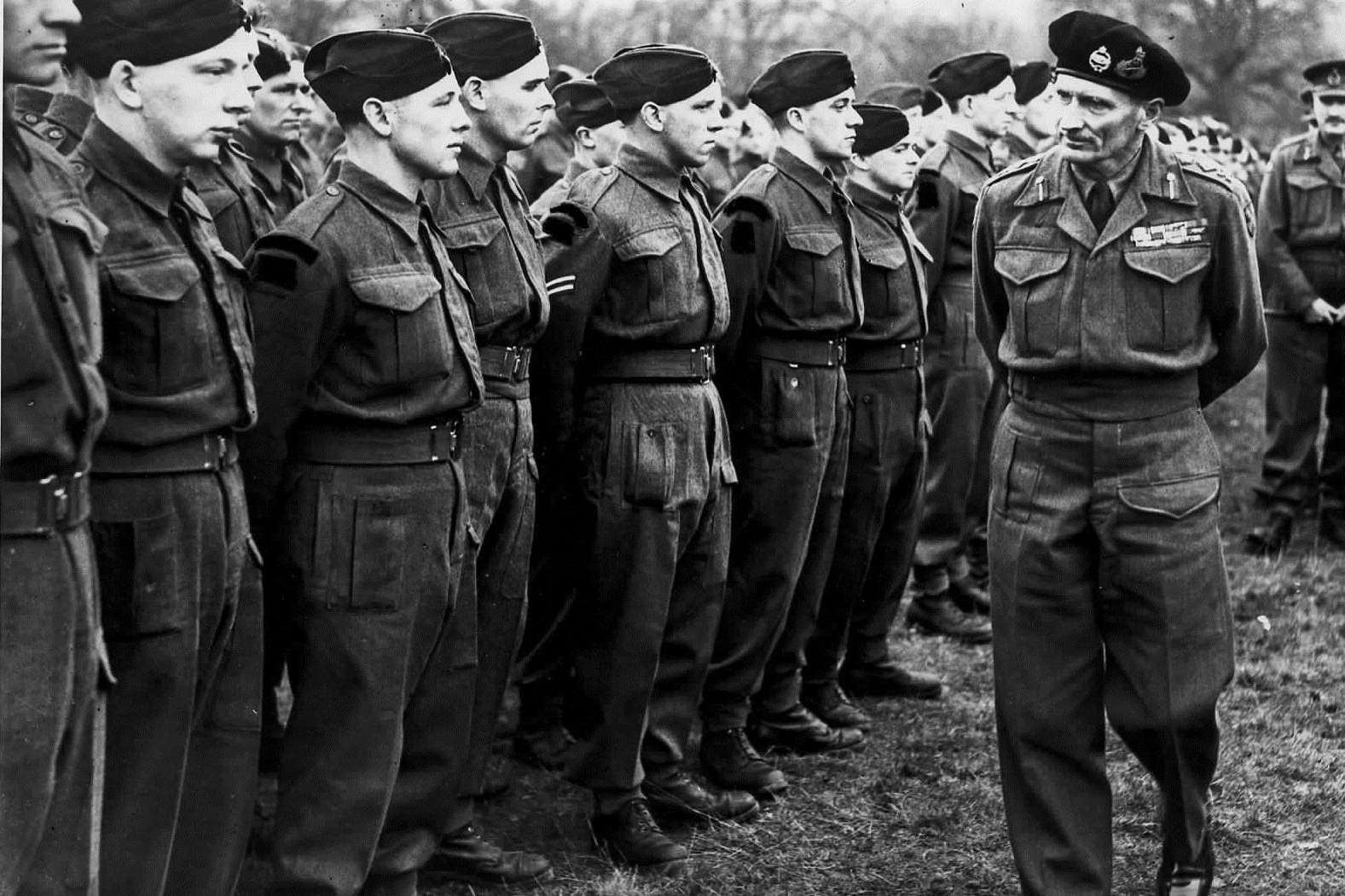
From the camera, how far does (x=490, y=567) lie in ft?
15.6

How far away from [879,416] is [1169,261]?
6.76 ft

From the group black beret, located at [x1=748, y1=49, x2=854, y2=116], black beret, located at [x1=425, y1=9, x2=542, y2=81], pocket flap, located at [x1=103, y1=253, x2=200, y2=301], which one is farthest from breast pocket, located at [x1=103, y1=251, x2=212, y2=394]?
black beret, located at [x1=748, y1=49, x2=854, y2=116]

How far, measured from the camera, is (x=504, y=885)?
495cm

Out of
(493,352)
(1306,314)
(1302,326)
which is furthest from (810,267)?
(1302,326)

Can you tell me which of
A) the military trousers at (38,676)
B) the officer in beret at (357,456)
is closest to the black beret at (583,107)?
the officer in beret at (357,456)

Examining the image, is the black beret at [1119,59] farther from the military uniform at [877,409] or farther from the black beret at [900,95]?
the black beret at [900,95]

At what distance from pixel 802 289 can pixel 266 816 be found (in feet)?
7.84

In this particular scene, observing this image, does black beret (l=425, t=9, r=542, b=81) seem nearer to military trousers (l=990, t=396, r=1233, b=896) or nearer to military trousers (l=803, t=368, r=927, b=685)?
military trousers (l=990, t=396, r=1233, b=896)

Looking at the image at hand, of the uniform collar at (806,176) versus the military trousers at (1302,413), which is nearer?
the uniform collar at (806,176)

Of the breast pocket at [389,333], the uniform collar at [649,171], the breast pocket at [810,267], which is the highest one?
the uniform collar at [649,171]

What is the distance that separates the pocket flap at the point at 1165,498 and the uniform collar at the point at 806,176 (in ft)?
6.26

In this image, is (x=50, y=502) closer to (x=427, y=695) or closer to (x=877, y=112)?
(x=427, y=695)

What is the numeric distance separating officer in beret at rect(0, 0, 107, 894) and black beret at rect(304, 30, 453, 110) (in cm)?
116

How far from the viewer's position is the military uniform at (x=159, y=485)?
11.3 feet
